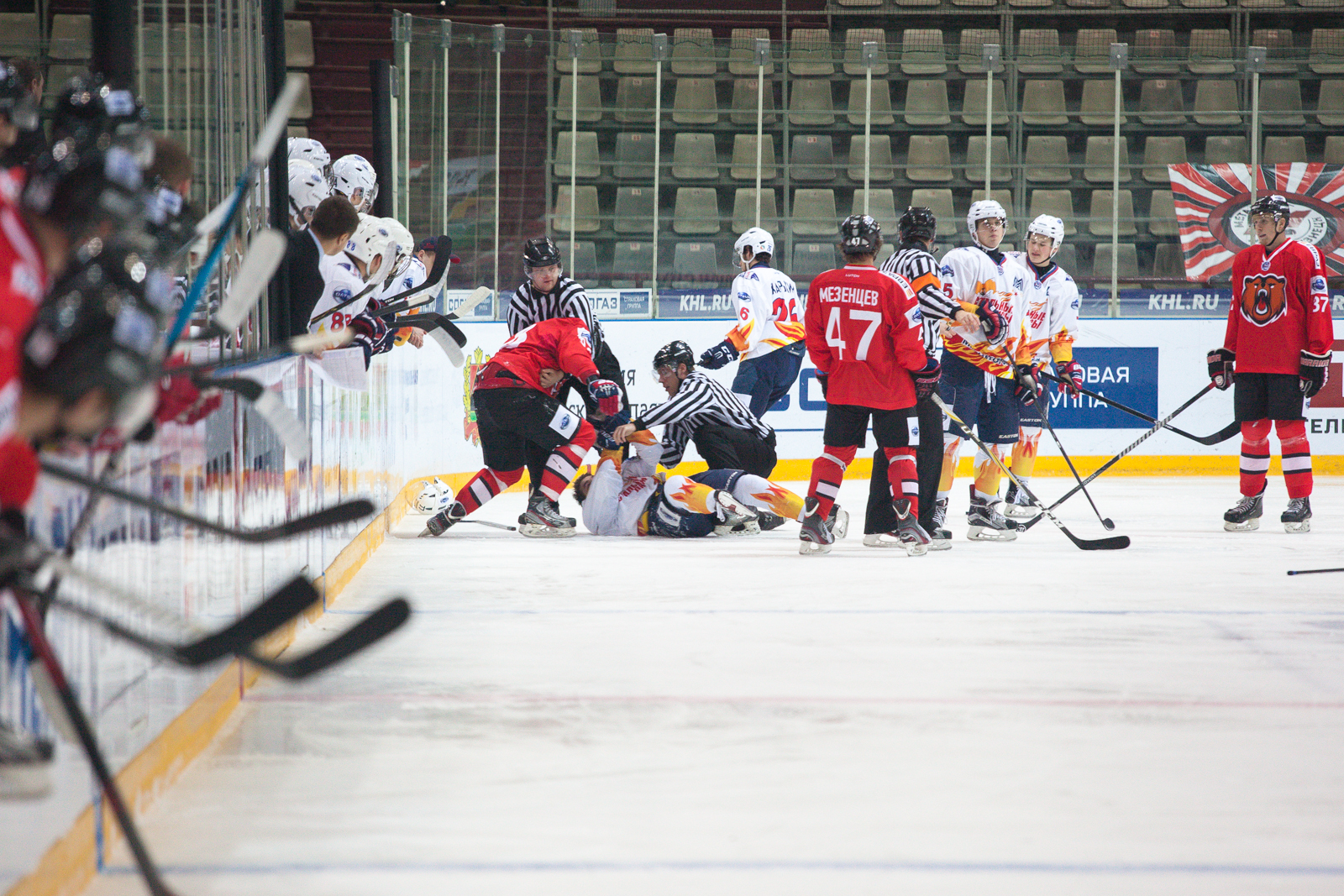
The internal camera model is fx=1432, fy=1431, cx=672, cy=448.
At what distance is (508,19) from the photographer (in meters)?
11.5

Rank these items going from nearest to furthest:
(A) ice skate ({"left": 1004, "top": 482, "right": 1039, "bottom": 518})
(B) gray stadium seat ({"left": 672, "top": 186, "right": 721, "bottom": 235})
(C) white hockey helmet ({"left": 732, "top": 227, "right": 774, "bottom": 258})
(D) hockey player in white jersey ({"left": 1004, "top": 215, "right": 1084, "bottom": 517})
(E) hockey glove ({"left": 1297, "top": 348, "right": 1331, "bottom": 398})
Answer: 1. (E) hockey glove ({"left": 1297, "top": 348, "right": 1331, "bottom": 398})
2. (D) hockey player in white jersey ({"left": 1004, "top": 215, "right": 1084, "bottom": 517})
3. (A) ice skate ({"left": 1004, "top": 482, "right": 1039, "bottom": 518})
4. (C) white hockey helmet ({"left": 732, "top": 227, "right": 774, "bottom": 258})
5. (B) gray stadium seat ({"left": 672, "top": 186, "right": 721, "bottom": 235})

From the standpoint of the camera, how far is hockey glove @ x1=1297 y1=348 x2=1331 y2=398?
6090 millimetres

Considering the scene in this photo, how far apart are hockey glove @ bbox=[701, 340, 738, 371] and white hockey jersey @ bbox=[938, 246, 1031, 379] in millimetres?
1229

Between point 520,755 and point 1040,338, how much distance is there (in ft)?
15.5

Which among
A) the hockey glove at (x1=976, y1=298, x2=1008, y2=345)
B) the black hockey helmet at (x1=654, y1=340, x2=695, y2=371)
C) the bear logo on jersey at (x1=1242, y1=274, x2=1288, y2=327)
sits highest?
the bear logo on jersey at (x1=1242, y1=274, x2=1288, y2=327)

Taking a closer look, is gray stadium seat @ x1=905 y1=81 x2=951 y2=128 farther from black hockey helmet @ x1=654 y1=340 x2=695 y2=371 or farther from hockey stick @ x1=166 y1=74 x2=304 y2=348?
hockey stick @ x1=166 y1=74 x2=304 y2=348

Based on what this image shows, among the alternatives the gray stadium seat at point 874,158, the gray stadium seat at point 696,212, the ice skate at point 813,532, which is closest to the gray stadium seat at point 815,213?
the gray stadium seat at point 874,158

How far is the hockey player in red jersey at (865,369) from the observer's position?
206 inches

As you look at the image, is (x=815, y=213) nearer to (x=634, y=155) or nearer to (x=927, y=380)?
(x=634, y=155)

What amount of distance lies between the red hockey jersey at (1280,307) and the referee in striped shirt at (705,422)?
2.18 meters

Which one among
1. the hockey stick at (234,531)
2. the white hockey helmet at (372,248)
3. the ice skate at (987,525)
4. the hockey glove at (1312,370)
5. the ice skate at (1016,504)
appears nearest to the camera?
the hockey stick at (234,531)

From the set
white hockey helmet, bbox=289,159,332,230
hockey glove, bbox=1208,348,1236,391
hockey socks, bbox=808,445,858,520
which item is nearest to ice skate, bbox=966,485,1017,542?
hockey socks, bbox=808,445,858,520

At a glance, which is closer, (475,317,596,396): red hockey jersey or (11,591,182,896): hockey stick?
(11,591,182,896): hockey stick

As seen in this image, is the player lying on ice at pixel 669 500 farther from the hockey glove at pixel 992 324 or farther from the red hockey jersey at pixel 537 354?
the hockey glove at pixel 992 324
